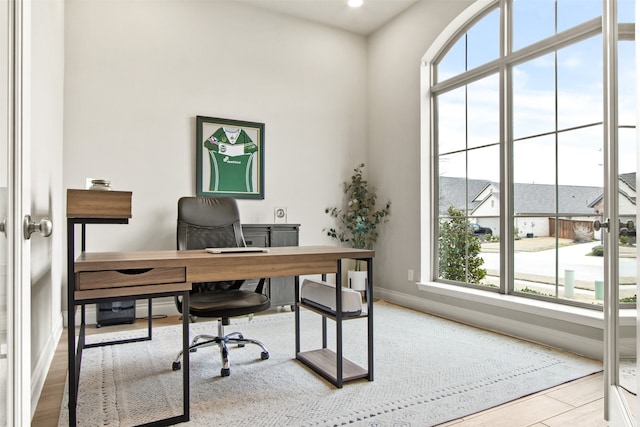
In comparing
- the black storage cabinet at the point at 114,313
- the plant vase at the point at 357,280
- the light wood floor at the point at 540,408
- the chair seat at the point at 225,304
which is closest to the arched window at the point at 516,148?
the plant vase at the point at 357,280

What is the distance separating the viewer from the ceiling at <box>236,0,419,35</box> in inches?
163

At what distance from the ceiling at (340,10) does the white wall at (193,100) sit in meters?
0.10

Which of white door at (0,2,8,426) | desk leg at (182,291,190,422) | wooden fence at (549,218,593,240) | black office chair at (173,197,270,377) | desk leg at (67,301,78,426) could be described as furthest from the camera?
wooden fence at (549,218,593,240)

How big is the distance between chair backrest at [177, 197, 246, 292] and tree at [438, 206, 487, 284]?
203 centimetres

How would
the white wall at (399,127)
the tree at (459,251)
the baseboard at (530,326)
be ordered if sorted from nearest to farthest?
the baseboard at (530,326)
the tree at (459,251)
the white wall at (399,127)

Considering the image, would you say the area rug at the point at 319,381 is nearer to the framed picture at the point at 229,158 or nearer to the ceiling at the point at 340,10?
the framed picture at the point at 229,158

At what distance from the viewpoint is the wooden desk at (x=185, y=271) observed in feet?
5.53

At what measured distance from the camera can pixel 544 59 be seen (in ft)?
10.2

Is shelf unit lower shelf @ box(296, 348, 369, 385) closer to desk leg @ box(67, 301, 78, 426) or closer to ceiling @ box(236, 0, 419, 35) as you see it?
desk leg @ box(67, 301, 78, 426)

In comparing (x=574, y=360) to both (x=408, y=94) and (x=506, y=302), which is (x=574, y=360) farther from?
(x=408, y=94)

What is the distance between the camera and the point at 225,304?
7.34ft

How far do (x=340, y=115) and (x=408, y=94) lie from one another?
2.66 feet

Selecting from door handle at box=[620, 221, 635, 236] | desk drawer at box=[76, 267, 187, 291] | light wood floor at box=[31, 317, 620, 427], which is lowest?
light wood floor at box=[31, 317, 620, 427]

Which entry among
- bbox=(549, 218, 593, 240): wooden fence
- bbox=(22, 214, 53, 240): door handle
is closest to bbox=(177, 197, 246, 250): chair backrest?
bbox=(22, 214, 53, 240): door handle
